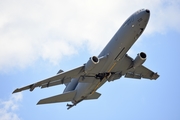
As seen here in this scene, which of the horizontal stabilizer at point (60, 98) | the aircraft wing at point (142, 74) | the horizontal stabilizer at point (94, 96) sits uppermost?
the horizontal stabilizer at point (60, 98)

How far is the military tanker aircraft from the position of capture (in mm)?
29812

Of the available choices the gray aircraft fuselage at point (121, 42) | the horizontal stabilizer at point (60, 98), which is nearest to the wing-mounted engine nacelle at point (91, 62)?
the gray aircraft fuselage at point (121, 42)

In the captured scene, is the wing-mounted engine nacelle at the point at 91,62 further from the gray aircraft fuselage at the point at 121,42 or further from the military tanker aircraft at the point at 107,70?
the gray aircraft fuselage at the point at 121,42

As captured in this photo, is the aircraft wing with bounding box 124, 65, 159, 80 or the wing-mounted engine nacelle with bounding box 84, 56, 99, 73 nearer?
the wing-mounted engine nacelle with bounding box 84, 56, 99, 73

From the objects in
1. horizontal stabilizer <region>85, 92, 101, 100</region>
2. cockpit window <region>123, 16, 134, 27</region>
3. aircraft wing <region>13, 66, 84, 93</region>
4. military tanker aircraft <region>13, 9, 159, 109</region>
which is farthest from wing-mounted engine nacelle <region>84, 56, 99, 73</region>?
horizontal stabilizer <region>85, 92, 101, 100</region>

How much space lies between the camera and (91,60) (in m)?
31.0

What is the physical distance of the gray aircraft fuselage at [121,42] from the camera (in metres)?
29.2

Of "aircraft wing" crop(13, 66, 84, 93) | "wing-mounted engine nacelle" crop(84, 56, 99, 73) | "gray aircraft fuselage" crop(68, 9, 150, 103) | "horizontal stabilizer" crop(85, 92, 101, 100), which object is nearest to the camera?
"gray aircraft fuselage" crop(68, 9, 150, 103)

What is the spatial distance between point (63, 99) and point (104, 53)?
925cm

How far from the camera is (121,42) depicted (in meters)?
30.4

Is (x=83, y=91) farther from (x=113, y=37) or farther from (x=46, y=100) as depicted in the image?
(x=113, y=37)

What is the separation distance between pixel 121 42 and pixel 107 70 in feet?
14.3

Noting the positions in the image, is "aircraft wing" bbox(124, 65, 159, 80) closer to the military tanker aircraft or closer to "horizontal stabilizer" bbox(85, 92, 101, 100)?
the military tanker aircraft

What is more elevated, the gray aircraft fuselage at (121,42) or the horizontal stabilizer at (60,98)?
the horizontal stabilizer at (60,98)
